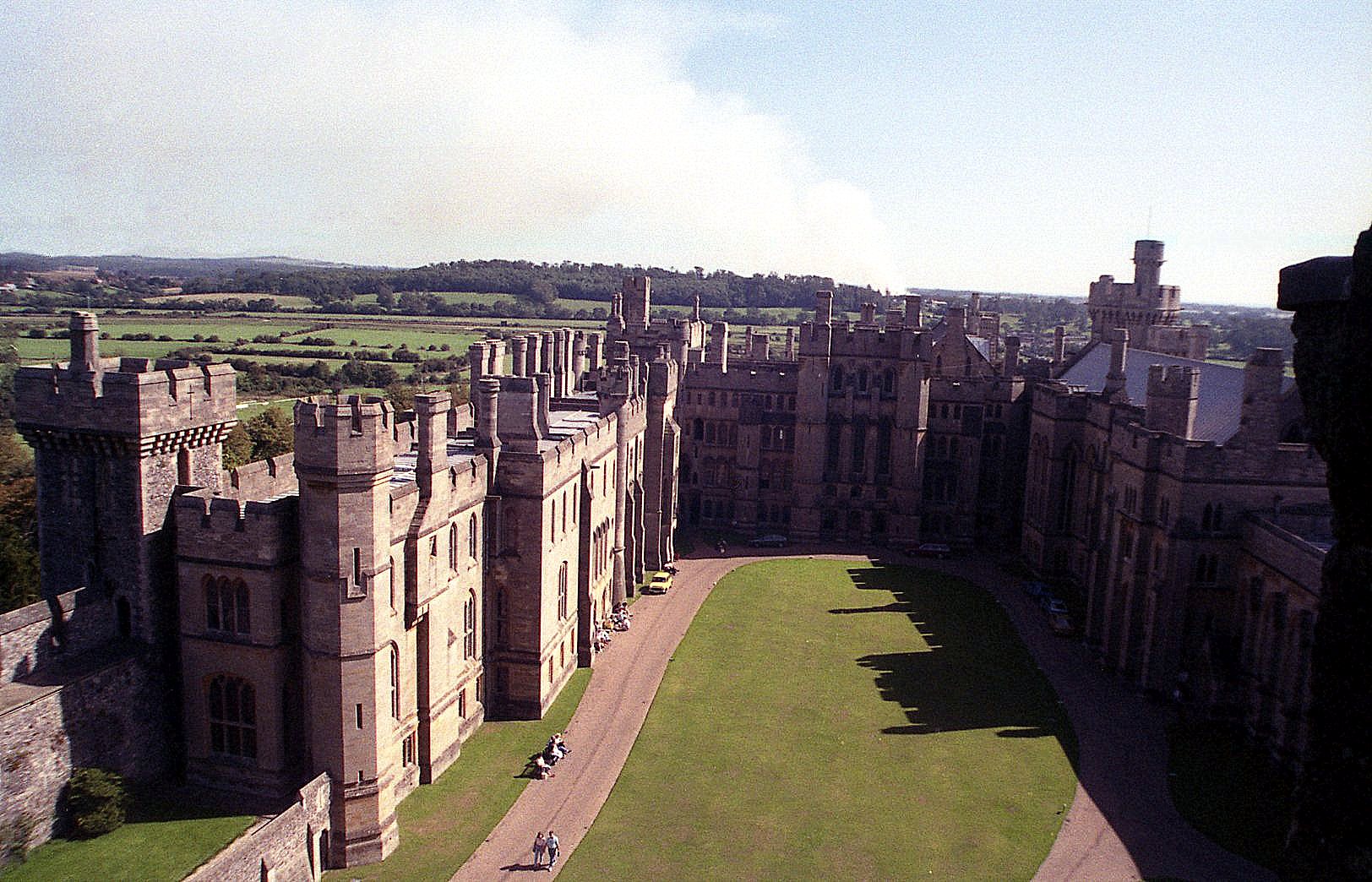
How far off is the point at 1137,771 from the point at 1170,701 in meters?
7.81

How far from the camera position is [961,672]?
47469mm

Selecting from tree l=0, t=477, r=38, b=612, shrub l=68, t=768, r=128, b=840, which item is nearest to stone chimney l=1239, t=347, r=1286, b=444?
shrub l=68, t=768, r=128, b=840

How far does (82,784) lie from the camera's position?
90.4 feet

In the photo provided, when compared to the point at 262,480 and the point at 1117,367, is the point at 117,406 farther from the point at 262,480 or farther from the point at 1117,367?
the point at 1117,367

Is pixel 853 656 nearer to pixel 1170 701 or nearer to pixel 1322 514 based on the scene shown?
pixel 1170 701

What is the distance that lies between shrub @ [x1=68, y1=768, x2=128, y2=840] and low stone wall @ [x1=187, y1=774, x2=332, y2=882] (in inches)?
170

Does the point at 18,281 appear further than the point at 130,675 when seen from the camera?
Yes

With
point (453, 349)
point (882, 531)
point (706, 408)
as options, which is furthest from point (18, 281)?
point (882, 531)

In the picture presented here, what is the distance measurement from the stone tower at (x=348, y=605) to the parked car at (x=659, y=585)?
1126 inches

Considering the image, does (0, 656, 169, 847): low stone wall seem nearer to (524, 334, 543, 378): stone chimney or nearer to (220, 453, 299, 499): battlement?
(220, 453, 299, 499): battlement

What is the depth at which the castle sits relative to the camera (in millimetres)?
29484

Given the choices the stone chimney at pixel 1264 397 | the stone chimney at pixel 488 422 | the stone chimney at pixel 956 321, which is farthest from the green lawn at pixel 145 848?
the stone chimney at pixel 956 321

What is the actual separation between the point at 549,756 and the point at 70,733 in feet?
51.7

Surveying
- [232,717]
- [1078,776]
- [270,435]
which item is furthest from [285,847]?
[270,435]
